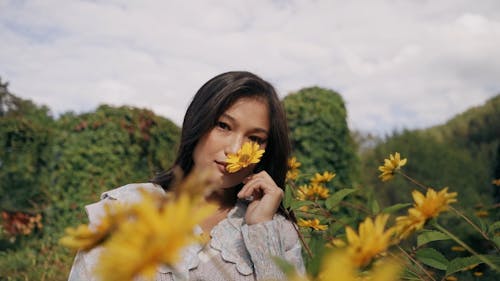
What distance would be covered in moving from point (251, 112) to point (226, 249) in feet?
1.53

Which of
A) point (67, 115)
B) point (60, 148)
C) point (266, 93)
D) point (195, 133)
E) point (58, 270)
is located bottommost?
point (58, 270)

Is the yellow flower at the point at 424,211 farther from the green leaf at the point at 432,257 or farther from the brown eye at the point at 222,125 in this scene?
the brown eye at the point at 222,125

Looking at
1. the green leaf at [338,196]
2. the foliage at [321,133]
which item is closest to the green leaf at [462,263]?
the green leaf at [338,196]

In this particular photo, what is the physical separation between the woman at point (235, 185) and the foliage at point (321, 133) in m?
3.02

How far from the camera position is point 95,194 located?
15.5 feet

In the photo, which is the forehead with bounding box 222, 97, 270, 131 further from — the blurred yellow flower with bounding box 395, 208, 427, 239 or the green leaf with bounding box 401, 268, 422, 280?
the blurred yellow flower with bounding box 395, 208, 427, 239

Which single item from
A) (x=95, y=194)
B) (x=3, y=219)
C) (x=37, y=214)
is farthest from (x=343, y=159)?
(x=3, y=219)

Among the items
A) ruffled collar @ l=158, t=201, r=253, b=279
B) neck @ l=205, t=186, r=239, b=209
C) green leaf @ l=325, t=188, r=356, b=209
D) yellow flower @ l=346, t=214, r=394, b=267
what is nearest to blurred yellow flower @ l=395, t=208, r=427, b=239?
yellow flower @ l=346, t=214, r=394, b=267

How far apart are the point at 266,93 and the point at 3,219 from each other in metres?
4.54

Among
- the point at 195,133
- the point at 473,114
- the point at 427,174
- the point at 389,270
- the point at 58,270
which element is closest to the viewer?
the point at 389,270

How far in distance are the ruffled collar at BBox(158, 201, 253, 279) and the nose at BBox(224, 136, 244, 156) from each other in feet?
0.85

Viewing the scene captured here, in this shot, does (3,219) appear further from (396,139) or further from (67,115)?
(396,139)

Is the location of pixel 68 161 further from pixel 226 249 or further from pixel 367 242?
pixel 367 242

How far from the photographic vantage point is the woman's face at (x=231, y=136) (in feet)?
5.07
